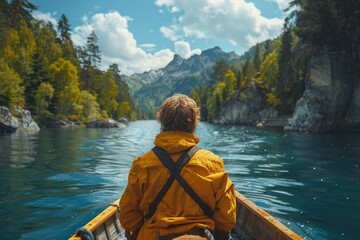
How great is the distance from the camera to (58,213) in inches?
355

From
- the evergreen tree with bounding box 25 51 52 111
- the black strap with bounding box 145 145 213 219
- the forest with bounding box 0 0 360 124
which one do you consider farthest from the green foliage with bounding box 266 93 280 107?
the black strap with bounding box 145 145 213 219

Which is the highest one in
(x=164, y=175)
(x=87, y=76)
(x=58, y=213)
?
(x=87, y=76)

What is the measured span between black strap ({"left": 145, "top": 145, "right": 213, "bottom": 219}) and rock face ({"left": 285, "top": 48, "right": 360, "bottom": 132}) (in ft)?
142

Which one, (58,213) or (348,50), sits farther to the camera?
(348,50)

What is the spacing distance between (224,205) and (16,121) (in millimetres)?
46098

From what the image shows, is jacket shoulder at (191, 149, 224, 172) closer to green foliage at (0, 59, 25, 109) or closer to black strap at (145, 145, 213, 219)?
black strap at (145, 145, 213, 219)

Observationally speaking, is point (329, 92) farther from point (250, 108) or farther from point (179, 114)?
point (250, 108)

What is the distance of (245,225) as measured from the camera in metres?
6.94

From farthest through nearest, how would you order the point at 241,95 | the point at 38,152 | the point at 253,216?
the point at 241,95
the point at 38,152
the point at 253,216

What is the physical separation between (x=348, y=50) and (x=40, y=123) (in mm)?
54003

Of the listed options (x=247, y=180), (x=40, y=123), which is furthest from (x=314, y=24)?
(x=40, y=123)

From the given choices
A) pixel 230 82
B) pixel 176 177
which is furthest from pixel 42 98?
pixel 230 82

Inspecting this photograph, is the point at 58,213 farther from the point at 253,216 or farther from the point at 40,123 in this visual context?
the point at 40,123

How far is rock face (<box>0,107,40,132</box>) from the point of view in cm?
4094
